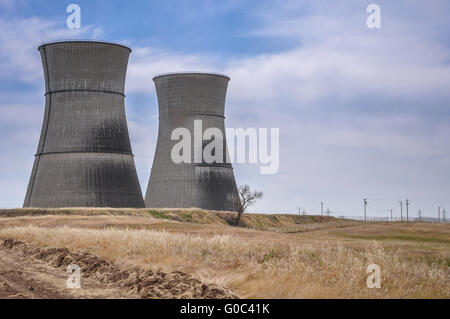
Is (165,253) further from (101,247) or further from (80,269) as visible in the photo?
(101,247)

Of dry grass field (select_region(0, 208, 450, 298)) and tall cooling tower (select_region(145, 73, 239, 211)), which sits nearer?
dry grass field (select_region(0, 208, 450, 298))

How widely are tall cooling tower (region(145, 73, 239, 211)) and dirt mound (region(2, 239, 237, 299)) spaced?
128 ft

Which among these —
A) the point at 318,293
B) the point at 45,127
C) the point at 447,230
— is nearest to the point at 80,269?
the point at 318,293

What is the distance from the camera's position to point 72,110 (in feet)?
169

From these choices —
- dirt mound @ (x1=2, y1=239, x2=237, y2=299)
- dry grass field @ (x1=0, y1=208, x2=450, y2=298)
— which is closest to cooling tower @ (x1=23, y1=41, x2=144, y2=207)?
dry grass field @ (x1=0, y1=208, x2=450, y2=298)

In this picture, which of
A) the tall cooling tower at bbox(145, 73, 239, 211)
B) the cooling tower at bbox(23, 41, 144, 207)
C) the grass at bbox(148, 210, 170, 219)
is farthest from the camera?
the tall cooling tower at bbox(145, 73, 239, 211)

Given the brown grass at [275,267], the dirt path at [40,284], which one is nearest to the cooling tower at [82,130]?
the brown grass at [275,267]

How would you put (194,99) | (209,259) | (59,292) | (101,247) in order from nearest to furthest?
(59,292)
(209,259)
(101,247)
(194,99)

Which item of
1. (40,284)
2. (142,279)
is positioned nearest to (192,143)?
(142,279)

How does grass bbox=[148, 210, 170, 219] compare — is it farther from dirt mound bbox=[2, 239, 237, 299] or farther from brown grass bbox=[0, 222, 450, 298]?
dirt mound bbox=[2, 239, 237, 299]

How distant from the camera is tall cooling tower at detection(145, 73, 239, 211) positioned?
58.6m

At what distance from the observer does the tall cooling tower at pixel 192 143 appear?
58562mm

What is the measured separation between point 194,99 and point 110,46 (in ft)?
33.0

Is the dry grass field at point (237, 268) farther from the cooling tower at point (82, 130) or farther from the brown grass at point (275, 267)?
the cooling tower at point (82, 130)
